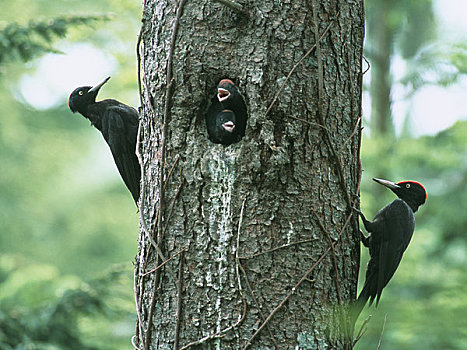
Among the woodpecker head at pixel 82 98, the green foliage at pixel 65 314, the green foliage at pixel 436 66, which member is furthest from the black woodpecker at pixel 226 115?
the green foliage at pixel 436 66

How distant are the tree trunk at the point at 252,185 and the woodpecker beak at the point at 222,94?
3 centimetres

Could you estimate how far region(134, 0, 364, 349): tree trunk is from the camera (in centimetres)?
252

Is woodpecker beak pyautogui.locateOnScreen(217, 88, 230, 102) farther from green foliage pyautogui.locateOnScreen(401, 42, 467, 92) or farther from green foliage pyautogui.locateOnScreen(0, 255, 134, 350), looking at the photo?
green foliage pyautogui.locateOnScreen(401, 42, 467, 92)

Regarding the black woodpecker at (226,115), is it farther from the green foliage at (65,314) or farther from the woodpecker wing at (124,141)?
the green foliage at (65,314)

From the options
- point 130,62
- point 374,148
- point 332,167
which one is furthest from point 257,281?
point 130,62

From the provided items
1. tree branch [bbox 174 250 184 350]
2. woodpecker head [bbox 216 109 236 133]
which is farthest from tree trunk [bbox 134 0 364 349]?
woodpecker head [bbox 216 109 236 133]

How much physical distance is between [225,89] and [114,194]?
44.7 ft

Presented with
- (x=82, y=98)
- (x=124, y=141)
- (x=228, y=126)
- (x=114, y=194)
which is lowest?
(x=228, y=126)

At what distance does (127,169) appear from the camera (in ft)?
12.7

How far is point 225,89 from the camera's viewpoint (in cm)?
274

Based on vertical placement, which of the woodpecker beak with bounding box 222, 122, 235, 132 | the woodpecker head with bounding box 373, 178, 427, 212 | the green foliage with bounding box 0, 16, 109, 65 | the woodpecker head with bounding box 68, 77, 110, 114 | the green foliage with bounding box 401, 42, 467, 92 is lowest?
the woodpecker beak with bounding box 222, 122, 235, 132

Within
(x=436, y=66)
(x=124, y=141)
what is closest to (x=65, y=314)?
(x=124, y=141)

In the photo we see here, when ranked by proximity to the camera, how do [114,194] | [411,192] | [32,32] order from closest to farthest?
[411,192], [32,32], [114,194]

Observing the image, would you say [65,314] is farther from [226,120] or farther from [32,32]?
[226,120]
